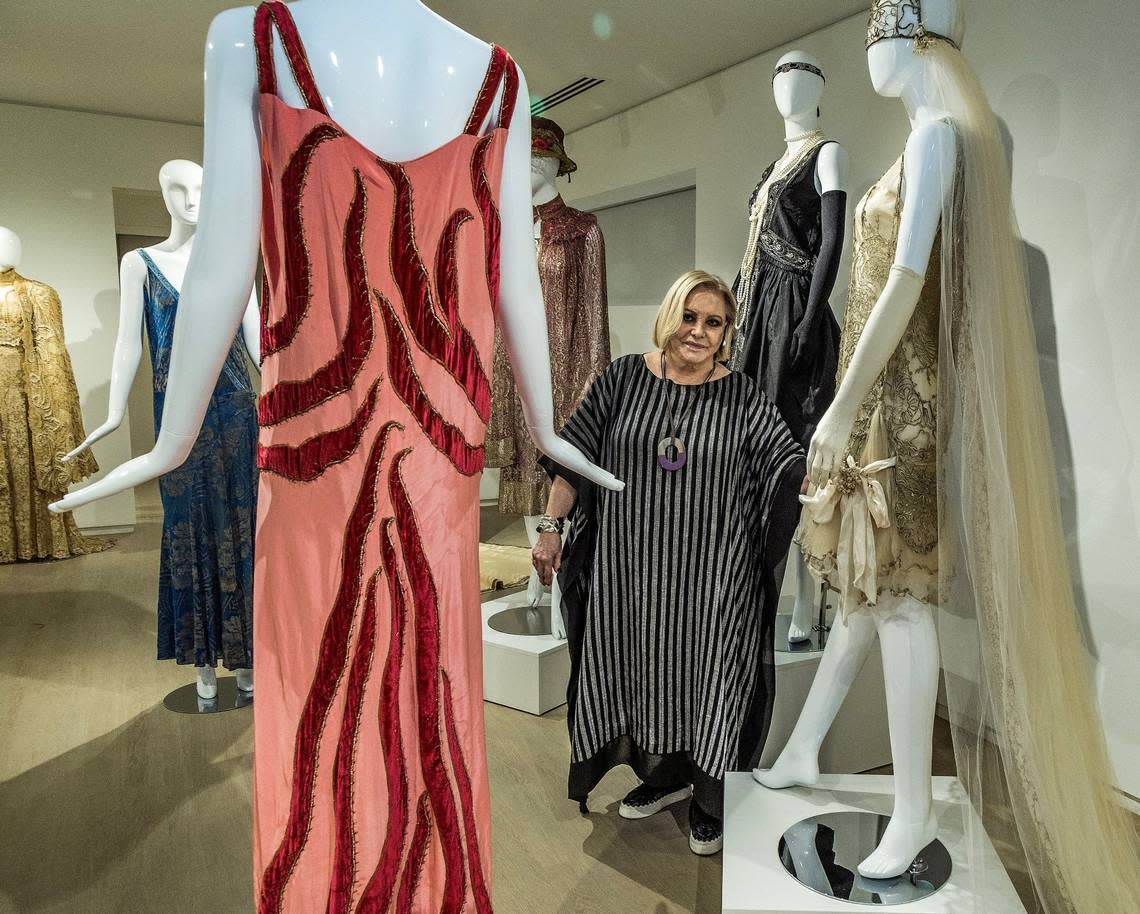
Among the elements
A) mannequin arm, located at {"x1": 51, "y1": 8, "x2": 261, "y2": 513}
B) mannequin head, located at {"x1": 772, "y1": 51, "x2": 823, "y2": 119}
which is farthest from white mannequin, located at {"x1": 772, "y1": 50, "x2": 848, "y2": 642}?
mannequin arm, located at {"x1": 51, "y1": 8, "x2": 261, "y2": 513}

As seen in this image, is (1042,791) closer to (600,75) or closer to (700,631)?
(700,631)

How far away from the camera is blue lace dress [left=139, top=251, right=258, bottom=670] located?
300 centimetres

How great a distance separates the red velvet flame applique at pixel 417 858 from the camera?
1267 mm

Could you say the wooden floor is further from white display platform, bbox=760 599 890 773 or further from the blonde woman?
white display platform, bbox=760 599 890 773

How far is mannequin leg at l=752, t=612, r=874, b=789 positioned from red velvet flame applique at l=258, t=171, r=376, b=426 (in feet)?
4.49

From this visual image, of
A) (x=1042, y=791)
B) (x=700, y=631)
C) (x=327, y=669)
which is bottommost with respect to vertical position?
(x=1042, y=791)

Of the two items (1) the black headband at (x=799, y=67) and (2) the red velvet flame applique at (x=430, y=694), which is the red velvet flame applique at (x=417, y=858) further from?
(1) the black headband at (x=799, y=67)

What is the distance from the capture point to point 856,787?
2.29 m

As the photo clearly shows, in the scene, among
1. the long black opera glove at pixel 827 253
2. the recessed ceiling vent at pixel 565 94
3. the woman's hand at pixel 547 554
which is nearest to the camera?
the woman's hand at pixel 547 554

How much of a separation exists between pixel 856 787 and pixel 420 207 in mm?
1868

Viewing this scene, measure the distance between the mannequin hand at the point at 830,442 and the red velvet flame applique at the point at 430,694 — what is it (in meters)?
0.89

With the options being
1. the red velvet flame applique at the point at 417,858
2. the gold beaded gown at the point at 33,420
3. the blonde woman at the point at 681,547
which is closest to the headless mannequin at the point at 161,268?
the blonde woman at the point at 681,547

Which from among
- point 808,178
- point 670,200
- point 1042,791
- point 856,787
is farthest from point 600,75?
point 1042,791

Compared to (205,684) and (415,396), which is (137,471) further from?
(205,684)
